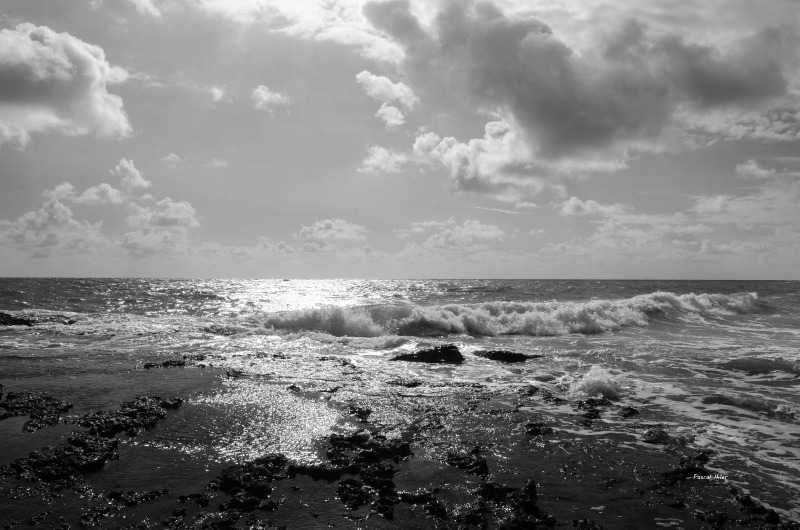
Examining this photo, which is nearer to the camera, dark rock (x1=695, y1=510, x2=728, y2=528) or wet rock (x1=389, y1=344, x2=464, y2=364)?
dark rock (x1=695, y1=510, x2=728, y2=528)

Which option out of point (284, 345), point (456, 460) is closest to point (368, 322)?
point (284, 345)

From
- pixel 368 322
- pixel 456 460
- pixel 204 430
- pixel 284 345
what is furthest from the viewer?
pixel 368 322

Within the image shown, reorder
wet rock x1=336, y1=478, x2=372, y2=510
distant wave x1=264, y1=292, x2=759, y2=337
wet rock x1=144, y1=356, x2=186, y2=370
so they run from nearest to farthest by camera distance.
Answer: wet rock x1=336, y1=478, x2=372, y2=510 < wet rock x1=144, y1=356, x2=186, y2=370 < distant wave x1=264, y1=292, x2=759, y2=337

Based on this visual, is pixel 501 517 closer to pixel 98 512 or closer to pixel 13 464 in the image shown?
pixel 98 512

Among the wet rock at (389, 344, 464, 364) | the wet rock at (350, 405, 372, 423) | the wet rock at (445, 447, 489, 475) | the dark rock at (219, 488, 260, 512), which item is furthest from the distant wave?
the dark rock at (219, 488, 260, 512)

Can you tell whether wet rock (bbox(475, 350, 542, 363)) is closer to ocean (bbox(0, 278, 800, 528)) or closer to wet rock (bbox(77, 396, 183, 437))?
ocean (bbox(0, 278, 800, 528))

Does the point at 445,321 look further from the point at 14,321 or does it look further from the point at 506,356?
the point at 14,321

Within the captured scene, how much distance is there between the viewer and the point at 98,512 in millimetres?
5625

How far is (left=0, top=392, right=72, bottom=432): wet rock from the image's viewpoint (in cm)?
864

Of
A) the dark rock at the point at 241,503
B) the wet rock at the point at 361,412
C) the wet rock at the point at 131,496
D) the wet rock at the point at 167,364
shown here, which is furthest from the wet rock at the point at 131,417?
the wet rock at the point at 167,364

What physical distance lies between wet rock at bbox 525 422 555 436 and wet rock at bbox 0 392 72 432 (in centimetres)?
900

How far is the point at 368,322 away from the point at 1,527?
75.9 feet

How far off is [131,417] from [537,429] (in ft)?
26.2

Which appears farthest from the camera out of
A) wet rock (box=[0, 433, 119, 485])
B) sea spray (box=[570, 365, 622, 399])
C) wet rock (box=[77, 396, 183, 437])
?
sea spray (box=[570, 365, 622, 399])
